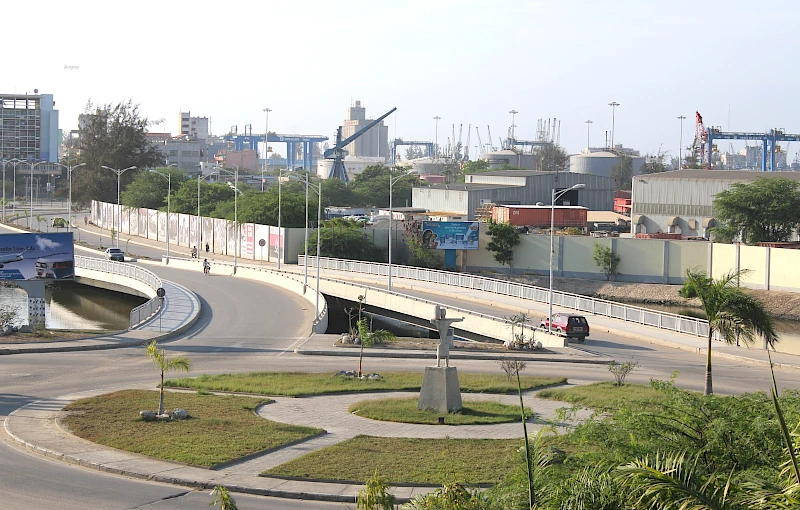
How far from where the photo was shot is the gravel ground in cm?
7050

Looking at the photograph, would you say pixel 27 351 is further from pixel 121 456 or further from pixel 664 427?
pixel 664 427

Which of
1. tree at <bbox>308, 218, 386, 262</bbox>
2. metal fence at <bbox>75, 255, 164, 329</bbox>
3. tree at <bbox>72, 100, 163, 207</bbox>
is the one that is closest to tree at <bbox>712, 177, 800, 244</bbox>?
tree at <bbox>308, 218, 386, 262</bbox>

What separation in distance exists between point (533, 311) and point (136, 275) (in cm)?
2935

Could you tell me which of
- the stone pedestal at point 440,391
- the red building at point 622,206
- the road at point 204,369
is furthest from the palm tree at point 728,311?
the red building at point 622,206

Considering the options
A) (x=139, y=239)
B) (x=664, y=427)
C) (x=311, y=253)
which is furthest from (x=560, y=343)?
(x=139, y=239)

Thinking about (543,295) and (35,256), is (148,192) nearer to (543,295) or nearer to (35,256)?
(35,256)

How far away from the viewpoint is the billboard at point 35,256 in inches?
2053

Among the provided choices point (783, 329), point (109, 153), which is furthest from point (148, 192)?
point (783, 329)

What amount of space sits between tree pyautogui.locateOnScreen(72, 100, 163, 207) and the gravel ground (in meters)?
80.7

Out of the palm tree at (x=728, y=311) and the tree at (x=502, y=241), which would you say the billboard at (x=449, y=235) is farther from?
the palm tree at (x=728, y=311)

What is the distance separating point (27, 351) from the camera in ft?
135

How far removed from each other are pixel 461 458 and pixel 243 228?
2861 inches

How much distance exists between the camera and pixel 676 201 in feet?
316

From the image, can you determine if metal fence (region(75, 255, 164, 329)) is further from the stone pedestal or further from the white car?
the stone pedestal
